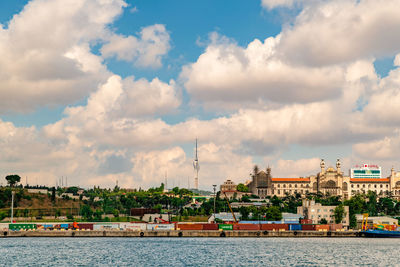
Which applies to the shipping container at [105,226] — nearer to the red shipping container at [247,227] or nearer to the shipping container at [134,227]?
the shipping container at [134,227]

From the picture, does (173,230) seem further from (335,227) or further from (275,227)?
(335,227)

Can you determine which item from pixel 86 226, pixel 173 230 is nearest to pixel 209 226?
pixel 173 230

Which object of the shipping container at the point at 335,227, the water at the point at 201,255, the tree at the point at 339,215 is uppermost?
the tree at the point at 339,215

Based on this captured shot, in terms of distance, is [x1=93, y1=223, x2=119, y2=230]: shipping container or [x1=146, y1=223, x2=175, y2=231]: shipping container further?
[x1=93, y1=223, x2=119, y2=230]: shipping container

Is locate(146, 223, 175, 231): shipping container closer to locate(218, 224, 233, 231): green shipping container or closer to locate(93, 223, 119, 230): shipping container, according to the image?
locate(93, 223, 119, 230): shipping container

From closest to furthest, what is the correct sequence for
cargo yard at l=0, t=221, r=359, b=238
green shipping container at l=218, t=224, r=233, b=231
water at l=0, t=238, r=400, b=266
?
water at l=0, t=238, r=400, b=266
cargo yard at l=0, t=221, r=359, b=238
green shipping container at l=218, t=224, r=233, b=231

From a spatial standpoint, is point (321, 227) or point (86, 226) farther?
point (321, 227)

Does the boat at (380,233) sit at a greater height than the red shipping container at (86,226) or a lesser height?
lesser

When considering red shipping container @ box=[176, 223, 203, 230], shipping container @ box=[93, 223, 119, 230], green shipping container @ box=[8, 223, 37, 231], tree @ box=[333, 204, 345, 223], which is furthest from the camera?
tree @ box=[333, 204, 345, 223]

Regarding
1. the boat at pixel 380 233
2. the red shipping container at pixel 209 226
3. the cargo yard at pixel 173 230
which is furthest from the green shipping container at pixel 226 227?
the boat at pixel 380 233

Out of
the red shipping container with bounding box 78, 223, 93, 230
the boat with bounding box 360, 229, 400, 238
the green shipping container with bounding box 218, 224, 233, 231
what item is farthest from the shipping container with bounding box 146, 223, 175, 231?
the boat with bounding box 360, 229, 400, 238

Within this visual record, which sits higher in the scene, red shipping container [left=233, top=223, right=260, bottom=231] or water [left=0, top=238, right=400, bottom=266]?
red shipping container [left=233, top=223, right=260, bottom=231]

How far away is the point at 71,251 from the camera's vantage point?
12175 cm

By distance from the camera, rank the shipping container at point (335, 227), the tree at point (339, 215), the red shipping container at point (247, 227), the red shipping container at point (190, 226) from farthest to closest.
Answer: the tree at point (339, 215), the shipping container at point (335, 227), the red shipping container at point (190, 226), the red shipping container at point (247, 227)
